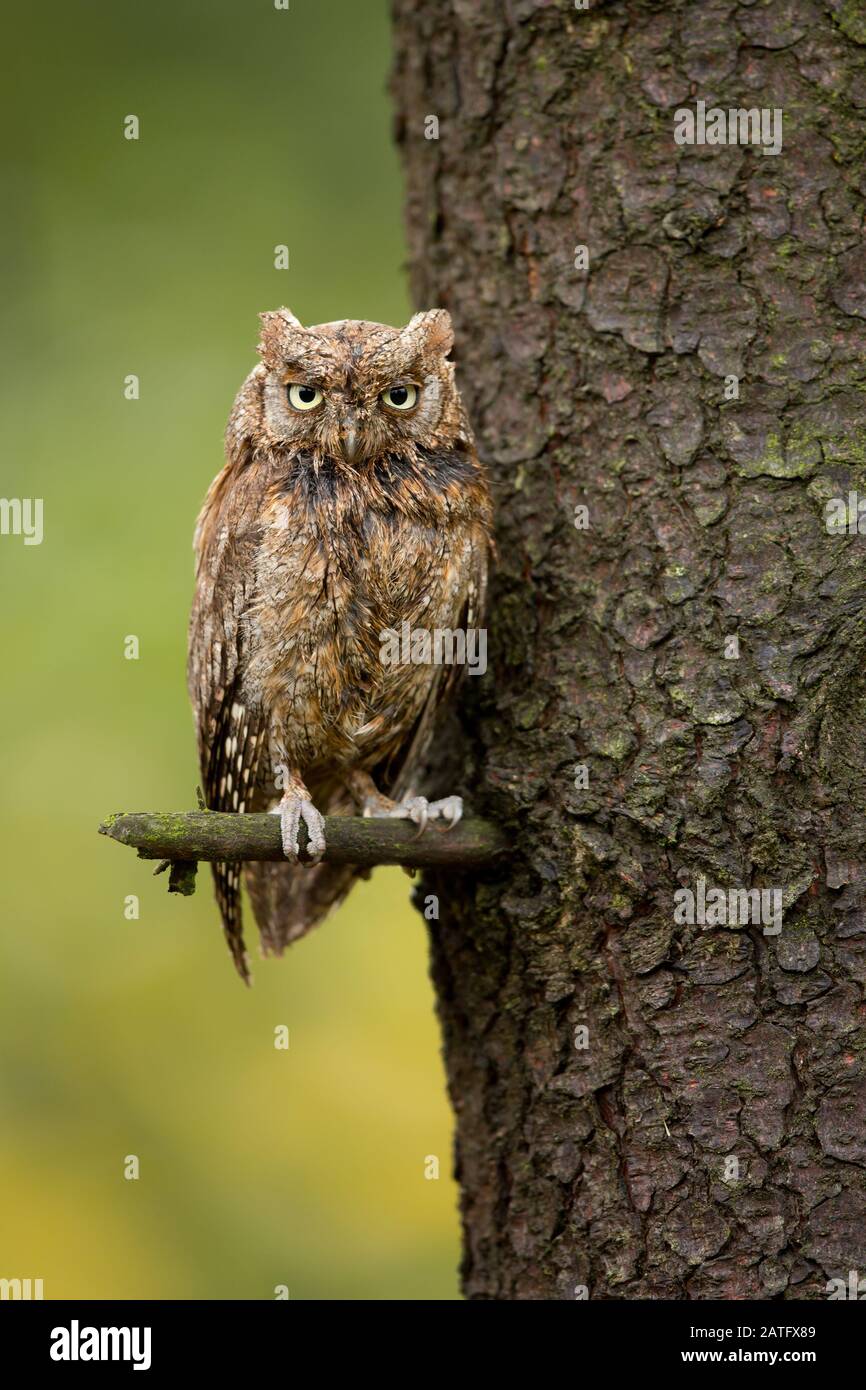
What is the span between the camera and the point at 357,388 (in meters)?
2.93

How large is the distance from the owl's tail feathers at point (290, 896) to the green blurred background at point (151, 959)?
5.03 ft

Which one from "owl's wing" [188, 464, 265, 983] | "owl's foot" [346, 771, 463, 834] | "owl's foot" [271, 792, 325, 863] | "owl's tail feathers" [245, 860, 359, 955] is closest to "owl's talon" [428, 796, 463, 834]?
"owl's foot" [346, 771, 463, 834]

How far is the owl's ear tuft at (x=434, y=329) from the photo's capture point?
9.71 feet

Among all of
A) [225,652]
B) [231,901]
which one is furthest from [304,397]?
[231,901]

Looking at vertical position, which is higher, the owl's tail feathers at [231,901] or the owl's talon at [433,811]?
Answer: the owl's talon at [433,811]

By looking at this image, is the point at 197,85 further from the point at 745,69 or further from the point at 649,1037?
the point at 649,1037

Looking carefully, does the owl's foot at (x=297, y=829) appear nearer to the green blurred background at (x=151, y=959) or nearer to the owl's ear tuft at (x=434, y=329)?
the owl's ear tuft at (x=434, y=329)

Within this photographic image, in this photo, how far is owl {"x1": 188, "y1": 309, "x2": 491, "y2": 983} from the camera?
2986 millimetres

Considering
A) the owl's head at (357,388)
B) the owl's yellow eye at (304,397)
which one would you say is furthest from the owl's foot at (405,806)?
the owl's yellow eye at (304,397)

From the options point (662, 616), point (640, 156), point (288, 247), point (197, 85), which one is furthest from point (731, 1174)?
point (197, 85)

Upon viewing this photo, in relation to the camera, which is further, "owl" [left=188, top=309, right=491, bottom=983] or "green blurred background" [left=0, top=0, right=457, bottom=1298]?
"green blurred background" [left=0, top=0, right=457, bottom=1298]

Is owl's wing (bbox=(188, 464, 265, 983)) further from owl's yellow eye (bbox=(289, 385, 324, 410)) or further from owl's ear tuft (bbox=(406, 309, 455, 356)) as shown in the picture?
owl's ear tuft (bbox=(406, 309, 455, 356))

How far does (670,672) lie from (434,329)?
96 centimetres

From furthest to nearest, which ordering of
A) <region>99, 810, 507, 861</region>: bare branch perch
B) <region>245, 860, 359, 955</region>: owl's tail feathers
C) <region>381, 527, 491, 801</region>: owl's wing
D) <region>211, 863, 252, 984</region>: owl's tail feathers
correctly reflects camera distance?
<region>245, 860, 359, 955</region>: owl's tail feathers
<region>211, 863, 252, 984</region>: owl's tail feathers
<region>381, 527, 491, 801</region>: owl's wing
<region>99, 810, 507, 861</region>: bare branch perch
